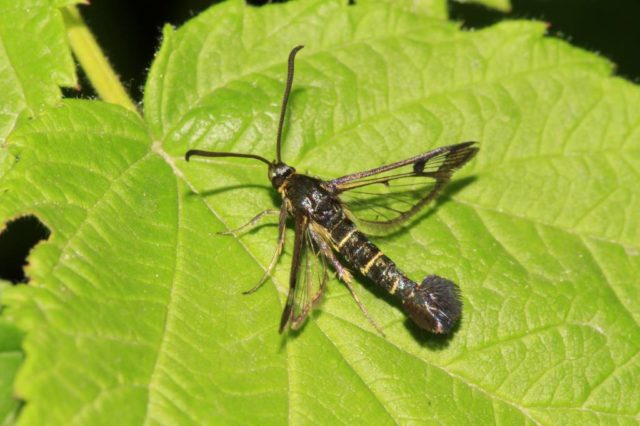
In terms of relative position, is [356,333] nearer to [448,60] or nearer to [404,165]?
[404,165]

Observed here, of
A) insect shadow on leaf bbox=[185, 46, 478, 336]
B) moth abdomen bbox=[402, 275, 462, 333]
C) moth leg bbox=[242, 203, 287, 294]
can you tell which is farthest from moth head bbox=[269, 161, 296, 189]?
moth abdomen bbox=[402, 275, 462, 333]

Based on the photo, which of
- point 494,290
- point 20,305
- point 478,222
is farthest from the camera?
point 478,222

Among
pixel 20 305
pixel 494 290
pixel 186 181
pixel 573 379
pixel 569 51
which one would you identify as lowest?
pixel 573 379

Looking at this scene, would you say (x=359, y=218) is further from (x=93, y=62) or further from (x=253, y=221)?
(x=93, y=62)

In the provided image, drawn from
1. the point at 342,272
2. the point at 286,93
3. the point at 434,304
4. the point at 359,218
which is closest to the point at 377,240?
the point at 359,218

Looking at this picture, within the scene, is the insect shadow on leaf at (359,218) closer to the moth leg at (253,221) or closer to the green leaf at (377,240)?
the moth leg at (253,221)

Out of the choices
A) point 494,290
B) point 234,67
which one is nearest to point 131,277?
point 234,67

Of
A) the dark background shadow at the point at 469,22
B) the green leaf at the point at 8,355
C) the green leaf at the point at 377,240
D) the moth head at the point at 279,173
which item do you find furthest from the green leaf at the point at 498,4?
the green leaf at the point at 8,355
